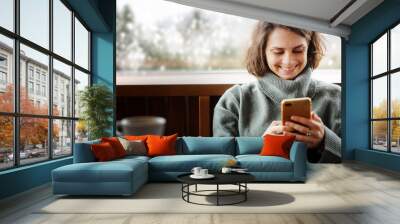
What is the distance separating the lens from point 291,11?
314 inches

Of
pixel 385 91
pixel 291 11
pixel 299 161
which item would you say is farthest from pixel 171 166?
pixel 385 91

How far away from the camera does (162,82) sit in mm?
9195

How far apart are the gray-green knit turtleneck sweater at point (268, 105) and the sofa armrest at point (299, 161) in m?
2.92

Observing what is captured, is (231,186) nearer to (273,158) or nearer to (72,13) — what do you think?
(273,158)

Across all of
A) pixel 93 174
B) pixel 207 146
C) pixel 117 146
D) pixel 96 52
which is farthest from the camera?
pixel 96 52

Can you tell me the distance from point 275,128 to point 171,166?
3.64 metres

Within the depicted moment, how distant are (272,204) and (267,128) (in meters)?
4.60

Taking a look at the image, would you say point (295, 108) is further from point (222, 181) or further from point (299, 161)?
point (222, 181)

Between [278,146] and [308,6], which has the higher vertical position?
[308,6]

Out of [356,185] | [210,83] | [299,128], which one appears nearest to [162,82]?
[210,83]

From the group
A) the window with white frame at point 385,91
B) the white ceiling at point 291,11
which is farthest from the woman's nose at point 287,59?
the window with white frame at point 385,91

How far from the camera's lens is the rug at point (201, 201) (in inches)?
159

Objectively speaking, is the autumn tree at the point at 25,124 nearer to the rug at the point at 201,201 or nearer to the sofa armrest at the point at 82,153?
the sofa armrest at the point at 82,153

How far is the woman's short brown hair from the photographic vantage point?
8.92m
